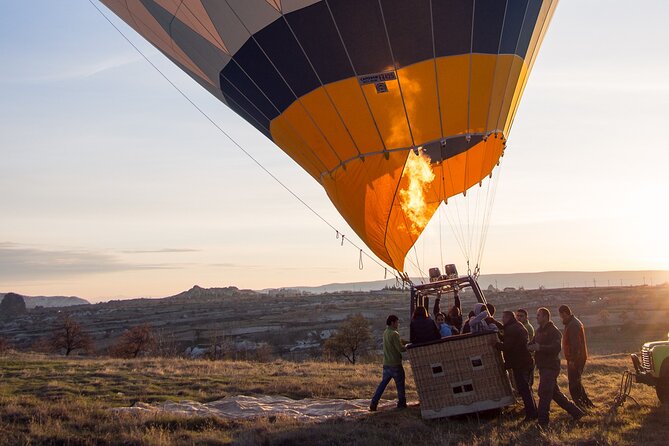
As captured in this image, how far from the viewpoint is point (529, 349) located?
787 cm

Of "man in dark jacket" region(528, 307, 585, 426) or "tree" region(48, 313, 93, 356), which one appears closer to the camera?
"man in dark jacket" region(528, 307, 585, 426)

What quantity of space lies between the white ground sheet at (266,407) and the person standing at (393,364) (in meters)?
0.39

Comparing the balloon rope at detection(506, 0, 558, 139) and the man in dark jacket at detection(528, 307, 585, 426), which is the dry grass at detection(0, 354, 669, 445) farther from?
the balloon rope at detection(506, 0, 558, 139)

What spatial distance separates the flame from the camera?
34.9ft

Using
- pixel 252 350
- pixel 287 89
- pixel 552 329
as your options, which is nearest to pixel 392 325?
pixel 552 329

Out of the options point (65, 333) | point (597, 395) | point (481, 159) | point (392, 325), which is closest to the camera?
point (392, 325)

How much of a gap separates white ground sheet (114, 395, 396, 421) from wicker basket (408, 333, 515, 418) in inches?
58.6

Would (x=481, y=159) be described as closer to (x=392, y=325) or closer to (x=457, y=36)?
(x=457, y=36)

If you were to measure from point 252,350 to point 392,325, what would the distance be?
32650 millimetres

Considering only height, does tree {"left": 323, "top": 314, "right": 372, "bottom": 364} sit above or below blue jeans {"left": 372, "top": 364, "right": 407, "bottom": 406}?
below

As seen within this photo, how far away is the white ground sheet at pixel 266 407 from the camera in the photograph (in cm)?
920

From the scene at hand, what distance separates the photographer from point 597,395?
10609 millimetres

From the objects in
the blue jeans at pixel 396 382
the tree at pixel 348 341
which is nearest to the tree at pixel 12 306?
the tree at pixel 348 341

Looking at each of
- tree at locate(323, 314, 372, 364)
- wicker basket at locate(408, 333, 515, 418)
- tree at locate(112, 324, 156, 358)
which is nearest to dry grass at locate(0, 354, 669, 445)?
wicker basket at locate(408, 333, 515, 418)
